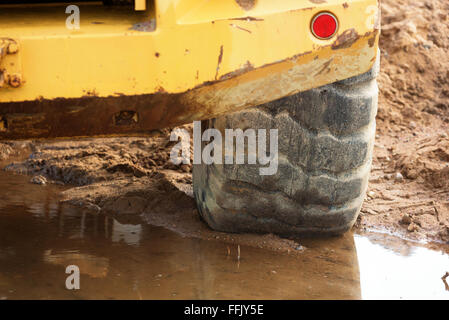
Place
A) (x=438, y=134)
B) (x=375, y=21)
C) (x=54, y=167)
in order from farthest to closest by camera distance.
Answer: (x=438, y=134)
(x=54, y=167)
(x=375, y=21)

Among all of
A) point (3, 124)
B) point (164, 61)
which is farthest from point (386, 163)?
point (3, 124)

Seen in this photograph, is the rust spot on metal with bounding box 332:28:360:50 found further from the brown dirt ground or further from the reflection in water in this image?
the brown dirt ground

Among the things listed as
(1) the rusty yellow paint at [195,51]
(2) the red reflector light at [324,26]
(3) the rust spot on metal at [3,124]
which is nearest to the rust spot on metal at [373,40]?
(1) the rusty yellow paint at [195,51]

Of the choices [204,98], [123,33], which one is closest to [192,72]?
[204,98]

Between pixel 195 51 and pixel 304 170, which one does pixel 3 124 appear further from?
pixel 304 170

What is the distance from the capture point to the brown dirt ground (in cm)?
305

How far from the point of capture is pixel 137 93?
1.70m

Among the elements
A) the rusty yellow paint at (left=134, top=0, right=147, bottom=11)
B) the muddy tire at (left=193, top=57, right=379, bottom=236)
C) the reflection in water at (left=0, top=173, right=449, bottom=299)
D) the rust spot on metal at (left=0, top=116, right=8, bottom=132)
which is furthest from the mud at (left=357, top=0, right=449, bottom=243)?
the rust spot on metal at (left=0, top=116, right=8, bottom=132)

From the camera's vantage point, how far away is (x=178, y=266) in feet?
7.89

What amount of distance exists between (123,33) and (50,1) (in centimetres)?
42

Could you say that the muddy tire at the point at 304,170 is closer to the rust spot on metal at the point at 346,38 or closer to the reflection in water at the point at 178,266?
the reflection in water at the point at 178,266

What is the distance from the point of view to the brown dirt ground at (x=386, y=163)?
3047mm

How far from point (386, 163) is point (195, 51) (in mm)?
2439
